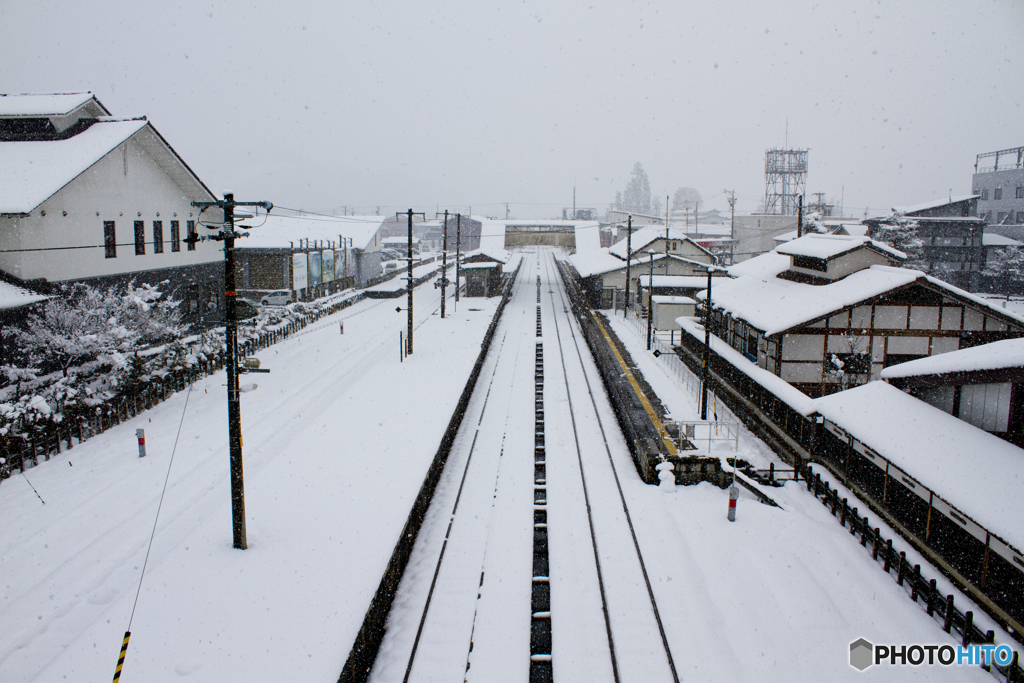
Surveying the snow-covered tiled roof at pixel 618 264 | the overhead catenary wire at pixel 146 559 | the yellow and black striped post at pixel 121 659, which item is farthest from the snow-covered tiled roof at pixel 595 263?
the yellow and black striped post at pixel 121 659

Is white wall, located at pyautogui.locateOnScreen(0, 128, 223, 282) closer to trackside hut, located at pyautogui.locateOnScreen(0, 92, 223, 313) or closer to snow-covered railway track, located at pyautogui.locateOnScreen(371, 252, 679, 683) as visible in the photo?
trackside hut, located at pyautogui.locateOnScreen(0, 92, 223, 313)

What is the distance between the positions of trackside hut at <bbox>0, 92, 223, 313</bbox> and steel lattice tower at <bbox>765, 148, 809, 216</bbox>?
6746 cm

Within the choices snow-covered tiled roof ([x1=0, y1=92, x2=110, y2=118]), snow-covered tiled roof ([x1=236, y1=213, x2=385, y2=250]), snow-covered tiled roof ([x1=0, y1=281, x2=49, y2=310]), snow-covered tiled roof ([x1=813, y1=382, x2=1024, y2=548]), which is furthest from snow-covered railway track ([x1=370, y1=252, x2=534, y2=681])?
snow-covered tiled roof ([x1=236, y1=213, x2=385, y2=250])

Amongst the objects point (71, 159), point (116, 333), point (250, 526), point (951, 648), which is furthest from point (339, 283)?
point (951, 648)

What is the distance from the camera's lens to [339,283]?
156 feet

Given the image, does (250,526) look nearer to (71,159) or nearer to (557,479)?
(557,479)

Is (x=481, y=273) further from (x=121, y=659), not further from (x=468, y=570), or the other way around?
(x=121, y=659)

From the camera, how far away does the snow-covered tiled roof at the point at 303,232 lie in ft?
131

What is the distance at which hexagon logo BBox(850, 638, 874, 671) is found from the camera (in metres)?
8.62

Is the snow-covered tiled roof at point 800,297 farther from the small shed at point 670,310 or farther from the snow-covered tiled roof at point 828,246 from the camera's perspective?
the small shed at point 670,310

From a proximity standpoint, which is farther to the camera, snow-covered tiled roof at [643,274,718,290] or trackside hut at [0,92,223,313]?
snow-covered tiled roof at [643,274,718,290]

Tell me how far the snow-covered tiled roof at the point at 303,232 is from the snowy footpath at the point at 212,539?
19.3 m

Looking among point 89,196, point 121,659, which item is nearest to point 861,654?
point 121,659

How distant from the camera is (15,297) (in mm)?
17625
